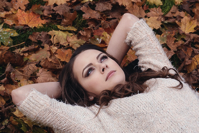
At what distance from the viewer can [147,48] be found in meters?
2.08

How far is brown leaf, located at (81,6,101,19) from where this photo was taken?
9.13 feet

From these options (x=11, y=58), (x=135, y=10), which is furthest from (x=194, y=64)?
(x=11, y=58)

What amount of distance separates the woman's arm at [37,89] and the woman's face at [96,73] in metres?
0.29

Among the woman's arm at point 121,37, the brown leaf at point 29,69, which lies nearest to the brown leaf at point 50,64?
the brown leaf at point 29,69

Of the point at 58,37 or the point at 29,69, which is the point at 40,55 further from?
the point at 58,37

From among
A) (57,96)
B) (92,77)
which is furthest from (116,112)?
(57,96)

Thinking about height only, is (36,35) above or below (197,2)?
below

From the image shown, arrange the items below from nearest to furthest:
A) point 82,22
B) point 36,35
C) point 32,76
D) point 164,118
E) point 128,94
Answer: point 164,118 → point 128,94 → point 32,76 → point 36,35 → point 82,22

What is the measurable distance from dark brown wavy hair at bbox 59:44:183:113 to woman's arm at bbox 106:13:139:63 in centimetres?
29

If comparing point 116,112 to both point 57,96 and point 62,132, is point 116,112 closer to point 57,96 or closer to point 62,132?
point 62,132

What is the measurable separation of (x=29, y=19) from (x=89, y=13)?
0.89 metres

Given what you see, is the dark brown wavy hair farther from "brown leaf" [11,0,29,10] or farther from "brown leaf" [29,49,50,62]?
"brown leaf" [11,0,29,10]

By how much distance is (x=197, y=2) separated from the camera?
301cm

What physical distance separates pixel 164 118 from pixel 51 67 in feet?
4.91
